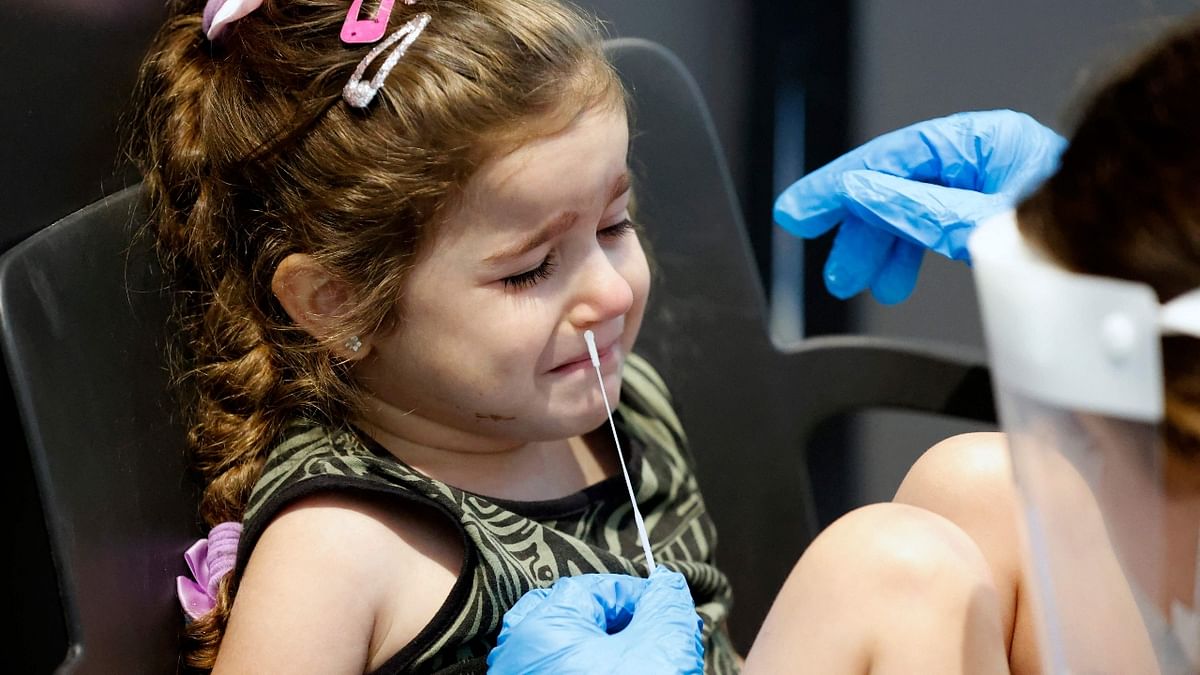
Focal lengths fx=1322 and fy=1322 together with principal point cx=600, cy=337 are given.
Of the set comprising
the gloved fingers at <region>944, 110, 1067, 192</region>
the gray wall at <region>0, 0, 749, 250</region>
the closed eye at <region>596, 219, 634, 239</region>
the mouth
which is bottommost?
the mouth

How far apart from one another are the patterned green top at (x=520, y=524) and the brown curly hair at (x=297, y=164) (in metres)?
0.04

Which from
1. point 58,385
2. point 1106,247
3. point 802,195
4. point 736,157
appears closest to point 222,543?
point 58,385

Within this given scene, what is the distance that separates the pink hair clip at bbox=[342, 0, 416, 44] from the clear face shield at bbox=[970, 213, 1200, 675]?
0.45 m

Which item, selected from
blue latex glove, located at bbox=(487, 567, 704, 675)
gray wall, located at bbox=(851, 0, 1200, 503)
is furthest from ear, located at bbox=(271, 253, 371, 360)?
gray wall, located at bbox=(851, 0, 1200, 503)

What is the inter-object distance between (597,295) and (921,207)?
9.3 inches

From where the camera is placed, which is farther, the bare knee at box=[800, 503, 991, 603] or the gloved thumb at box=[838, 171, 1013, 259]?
the gloved thumb at box=[838, 171, 1013, 259]

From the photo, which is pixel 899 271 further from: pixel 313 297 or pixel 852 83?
pixel 852 83

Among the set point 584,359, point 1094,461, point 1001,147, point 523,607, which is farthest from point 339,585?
point 1001,147

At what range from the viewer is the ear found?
861 mm

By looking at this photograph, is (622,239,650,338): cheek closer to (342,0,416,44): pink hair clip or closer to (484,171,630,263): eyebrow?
(484,171,630,263): eyebrow

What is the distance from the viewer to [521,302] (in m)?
0.85

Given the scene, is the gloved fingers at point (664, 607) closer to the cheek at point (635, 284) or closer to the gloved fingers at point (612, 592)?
the gloved fingers at point (612, 592)

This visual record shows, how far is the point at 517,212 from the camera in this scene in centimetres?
83

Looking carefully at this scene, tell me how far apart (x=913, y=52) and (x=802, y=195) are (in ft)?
1.89
